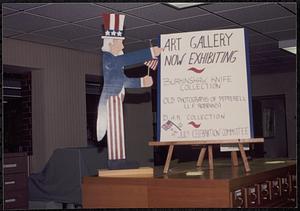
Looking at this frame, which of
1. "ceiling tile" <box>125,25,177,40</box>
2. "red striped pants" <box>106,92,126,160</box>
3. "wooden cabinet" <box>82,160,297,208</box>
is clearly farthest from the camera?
"ceiling tile" <box>125,25,177,40</box>

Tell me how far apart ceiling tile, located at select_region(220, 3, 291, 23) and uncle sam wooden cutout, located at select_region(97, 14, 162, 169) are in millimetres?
2298

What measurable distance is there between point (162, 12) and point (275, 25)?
5.21 ft

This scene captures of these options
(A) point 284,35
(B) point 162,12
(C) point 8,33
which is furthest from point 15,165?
(A) point 284,35

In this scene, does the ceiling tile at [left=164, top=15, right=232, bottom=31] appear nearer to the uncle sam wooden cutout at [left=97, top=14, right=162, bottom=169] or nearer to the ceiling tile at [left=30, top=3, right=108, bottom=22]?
the ceiling tile at [left=30, top=3, right=108, bottom=22]

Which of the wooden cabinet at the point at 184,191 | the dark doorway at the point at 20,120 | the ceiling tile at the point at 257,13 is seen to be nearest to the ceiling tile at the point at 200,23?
the ceiling tile at the point at 257,13

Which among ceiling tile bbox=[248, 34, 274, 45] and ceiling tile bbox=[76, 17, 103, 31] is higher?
ceiling tile bbox=[248, 34, 274, 45]

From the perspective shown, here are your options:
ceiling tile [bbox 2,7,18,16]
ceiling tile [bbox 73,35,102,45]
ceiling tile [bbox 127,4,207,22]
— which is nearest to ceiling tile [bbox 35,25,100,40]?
ceiling tile [bbox 73,35,102,45]

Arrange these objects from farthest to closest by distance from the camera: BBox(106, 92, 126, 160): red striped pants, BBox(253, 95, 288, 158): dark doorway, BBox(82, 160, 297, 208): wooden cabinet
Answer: BBox(253, 95, 288, 158): dark doorway, BBox(106, 92, 126, 160): red striped pants, BBox(82, 160, 297, 208): wooden cabinet

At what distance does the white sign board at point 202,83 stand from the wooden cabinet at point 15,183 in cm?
296

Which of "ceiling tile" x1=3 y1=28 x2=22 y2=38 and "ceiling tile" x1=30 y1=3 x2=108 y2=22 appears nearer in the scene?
"ceiling tile" x1=30 y1=3 x2=108 y2=22

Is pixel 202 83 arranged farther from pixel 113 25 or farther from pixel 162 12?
pixel 162 12

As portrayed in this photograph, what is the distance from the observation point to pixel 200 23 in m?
4.92

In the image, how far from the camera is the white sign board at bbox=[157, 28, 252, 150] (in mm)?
2381

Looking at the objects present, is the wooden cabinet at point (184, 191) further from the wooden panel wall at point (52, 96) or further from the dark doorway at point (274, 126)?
the dark doorway at point (274, 126)
